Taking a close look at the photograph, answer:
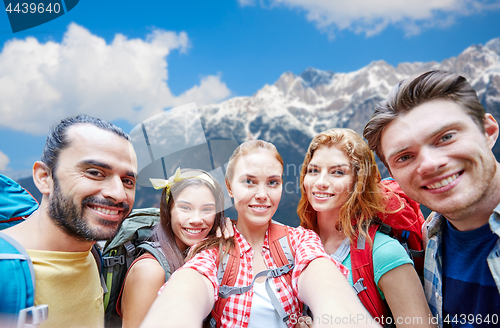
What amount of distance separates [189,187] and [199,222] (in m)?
0.36

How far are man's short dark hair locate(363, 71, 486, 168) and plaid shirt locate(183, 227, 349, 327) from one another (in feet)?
4.04

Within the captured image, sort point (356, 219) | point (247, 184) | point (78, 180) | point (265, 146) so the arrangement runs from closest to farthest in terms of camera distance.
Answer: point (78, 180) < point (247, 184) < point (265, 146) < point (356, 219)

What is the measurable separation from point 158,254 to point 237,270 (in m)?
0.81

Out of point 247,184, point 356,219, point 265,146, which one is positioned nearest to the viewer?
point 247,184

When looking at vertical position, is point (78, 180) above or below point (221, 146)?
below

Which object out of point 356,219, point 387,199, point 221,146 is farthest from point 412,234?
point 221,146

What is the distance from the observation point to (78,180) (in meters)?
1.95

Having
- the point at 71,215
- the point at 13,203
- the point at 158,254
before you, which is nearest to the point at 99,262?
the point at 158,254

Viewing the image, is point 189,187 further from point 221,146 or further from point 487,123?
point 487,123

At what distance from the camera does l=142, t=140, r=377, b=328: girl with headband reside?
148 centimetres

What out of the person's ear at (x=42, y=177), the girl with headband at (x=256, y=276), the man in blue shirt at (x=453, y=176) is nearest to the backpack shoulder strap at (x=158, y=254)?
the girl with headband at (x=256, y=276)

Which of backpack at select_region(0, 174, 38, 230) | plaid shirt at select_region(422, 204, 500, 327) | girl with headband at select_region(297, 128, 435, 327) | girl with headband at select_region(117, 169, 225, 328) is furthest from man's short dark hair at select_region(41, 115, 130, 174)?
plaid shirt at select_region(422, 204, 500, 327)

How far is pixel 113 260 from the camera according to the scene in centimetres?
255

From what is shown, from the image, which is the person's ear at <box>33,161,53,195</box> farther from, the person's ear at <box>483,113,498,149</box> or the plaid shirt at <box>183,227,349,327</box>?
the person's ear at <box>483,113,498,149</box>
